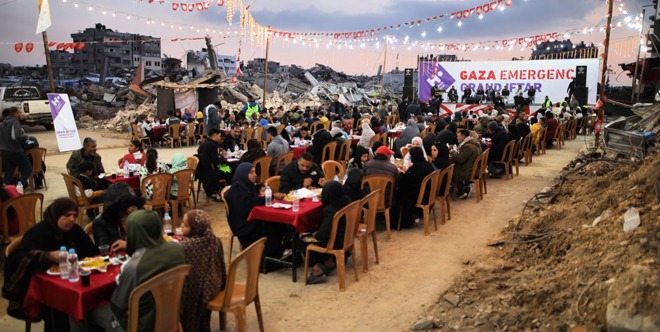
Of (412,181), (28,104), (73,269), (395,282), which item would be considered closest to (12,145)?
(73,269)

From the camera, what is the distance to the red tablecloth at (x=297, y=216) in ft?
18.6

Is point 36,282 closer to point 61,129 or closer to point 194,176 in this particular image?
point 194,176

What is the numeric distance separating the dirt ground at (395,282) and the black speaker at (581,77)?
1621 cm

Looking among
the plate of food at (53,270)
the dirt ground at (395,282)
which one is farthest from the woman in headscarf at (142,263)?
the dirt ground at (395,282)

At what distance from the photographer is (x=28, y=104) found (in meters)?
19.8

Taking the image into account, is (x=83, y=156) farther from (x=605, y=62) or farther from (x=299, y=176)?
(x=605, y=62)

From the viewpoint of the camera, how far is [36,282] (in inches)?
151

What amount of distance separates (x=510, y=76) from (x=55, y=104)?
21.1m

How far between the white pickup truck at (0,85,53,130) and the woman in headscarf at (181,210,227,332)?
62.3 feet

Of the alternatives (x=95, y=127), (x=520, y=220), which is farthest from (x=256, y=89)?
(x=520, y=220)

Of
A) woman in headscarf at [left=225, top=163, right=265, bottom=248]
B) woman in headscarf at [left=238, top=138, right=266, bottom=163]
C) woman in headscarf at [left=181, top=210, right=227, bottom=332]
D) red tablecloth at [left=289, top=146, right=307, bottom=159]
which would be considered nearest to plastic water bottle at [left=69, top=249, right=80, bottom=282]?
woman in headscarf at [left=181, top=210, right=227, bottom=332]

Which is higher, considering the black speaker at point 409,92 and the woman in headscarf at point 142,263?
the black speaker at point 409,92

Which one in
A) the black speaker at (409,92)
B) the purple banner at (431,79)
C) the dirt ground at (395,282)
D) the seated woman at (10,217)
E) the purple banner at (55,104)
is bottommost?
the dirt ground at (395,282)

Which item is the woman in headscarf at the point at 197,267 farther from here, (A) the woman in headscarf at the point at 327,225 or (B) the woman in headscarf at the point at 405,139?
(B) the woman in headscarf at the point at 405,139
